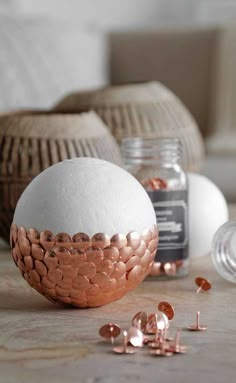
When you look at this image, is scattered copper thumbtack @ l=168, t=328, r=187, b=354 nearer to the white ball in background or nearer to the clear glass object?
the clear glass object

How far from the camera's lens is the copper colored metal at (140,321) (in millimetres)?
711

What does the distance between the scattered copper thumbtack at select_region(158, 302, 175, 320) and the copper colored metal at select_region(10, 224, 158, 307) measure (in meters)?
0.04

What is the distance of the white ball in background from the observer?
102cm

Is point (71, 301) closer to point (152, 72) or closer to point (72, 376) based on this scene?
point (72, 376)

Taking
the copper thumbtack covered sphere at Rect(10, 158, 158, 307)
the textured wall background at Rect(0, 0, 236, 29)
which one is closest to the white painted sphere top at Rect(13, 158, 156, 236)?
the copper thumbtack covered sphere at Rect(10, 158, 158, 307)

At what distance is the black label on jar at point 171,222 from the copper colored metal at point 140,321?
0.67 ft

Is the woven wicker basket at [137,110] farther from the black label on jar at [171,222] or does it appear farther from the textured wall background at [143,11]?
the textured wall background at [143,11]

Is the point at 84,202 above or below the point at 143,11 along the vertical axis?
above

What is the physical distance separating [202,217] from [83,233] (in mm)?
299

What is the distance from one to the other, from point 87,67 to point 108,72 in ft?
0.59

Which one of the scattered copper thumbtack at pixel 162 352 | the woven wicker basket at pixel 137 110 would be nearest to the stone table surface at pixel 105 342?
the scattered copper thumbtack at pixel 162 352

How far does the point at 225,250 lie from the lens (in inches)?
35.7

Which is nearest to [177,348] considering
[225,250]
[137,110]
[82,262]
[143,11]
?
[82,262]

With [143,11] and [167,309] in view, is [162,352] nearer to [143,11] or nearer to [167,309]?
[167,309]
